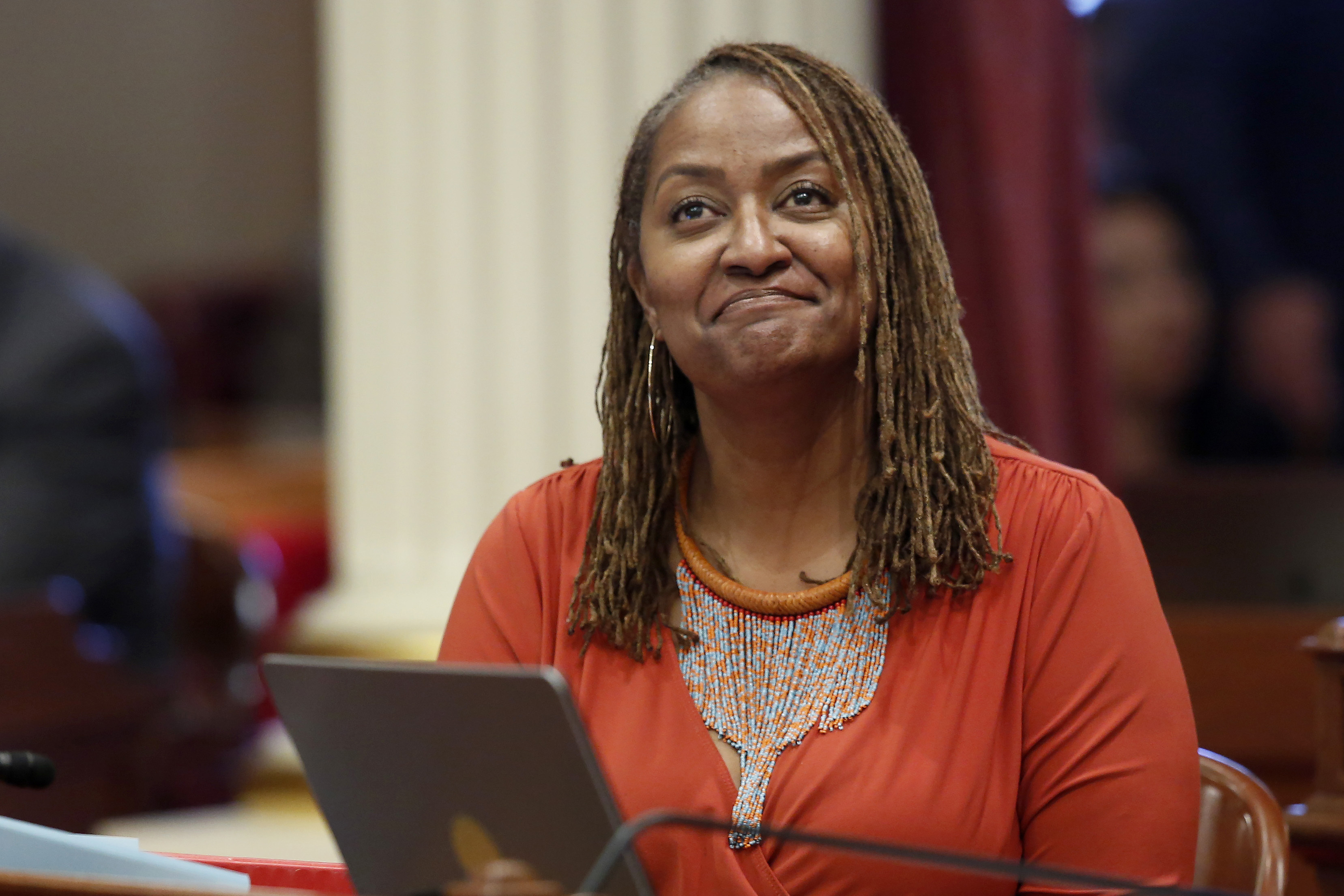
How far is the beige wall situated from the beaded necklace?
7016mm

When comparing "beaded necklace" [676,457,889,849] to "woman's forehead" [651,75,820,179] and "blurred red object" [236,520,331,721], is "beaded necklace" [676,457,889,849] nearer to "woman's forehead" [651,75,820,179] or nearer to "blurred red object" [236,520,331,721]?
"woman's forehead" [651,75,820,179]

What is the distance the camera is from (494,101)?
268 centimetres

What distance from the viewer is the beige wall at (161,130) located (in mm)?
8250

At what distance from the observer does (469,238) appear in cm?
271

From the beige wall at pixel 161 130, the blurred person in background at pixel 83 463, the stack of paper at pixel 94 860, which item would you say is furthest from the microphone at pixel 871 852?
the beige wall at pixel 161 130

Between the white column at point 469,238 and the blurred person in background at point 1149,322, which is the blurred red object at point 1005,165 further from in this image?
the blurred person in background at point 1149,322

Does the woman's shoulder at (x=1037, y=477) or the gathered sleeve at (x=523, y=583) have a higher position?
the woman's shoulder at (x=1037, y=477)

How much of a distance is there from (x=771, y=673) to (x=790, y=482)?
206 mm

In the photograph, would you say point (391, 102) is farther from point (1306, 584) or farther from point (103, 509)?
point (1306, 584)

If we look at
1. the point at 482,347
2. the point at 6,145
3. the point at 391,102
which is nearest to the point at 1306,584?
the point at 482,347

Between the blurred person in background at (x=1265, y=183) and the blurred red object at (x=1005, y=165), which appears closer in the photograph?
the blurred red object at (x=1005, y=165)

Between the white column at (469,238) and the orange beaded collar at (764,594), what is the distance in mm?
1057

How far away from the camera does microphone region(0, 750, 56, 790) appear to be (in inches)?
52.8

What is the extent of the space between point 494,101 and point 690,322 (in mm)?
1268
